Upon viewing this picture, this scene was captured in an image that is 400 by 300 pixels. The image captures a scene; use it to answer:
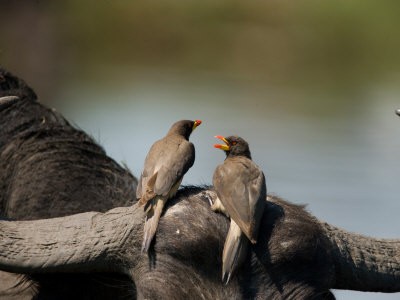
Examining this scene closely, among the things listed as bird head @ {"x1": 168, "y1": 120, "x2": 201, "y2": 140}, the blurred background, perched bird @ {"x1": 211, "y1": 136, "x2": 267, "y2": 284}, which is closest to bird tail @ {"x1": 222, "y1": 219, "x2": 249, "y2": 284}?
perched bird @ {"x1": 211, "y1": 136, "x2": 267, "y2": 284}

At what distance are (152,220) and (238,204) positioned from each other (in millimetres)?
472

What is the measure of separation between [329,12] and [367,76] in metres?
2.25

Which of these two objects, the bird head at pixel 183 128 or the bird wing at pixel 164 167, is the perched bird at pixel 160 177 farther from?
the bird head at pixel 183 128

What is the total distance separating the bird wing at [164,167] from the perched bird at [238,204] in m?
0.20

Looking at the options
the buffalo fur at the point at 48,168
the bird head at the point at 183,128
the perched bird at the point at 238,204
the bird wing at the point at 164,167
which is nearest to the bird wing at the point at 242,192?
the perched bird at the point at 238,204

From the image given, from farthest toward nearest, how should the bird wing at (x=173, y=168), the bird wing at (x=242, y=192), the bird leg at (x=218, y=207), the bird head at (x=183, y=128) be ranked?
the bird head at (x=183, y=128) → the bird leg at (x=218, y=207) → the bird wing at (x=173, y=168) → the bird wing at (x=242, y=192)

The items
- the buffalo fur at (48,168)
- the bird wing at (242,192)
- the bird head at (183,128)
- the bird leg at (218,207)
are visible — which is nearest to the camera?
the bird wing at (242,192)

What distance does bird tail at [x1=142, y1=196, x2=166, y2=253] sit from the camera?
4.45 meters

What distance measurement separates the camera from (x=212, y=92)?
83.3 feet

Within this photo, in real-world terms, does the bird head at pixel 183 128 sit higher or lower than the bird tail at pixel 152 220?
higher

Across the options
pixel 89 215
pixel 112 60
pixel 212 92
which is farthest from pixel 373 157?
pixel 89 215

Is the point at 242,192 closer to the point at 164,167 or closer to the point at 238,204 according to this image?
the point at 238,204

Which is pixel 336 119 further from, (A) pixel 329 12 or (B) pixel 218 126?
(A) pixel 329 12

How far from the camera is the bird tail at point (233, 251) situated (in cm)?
427
